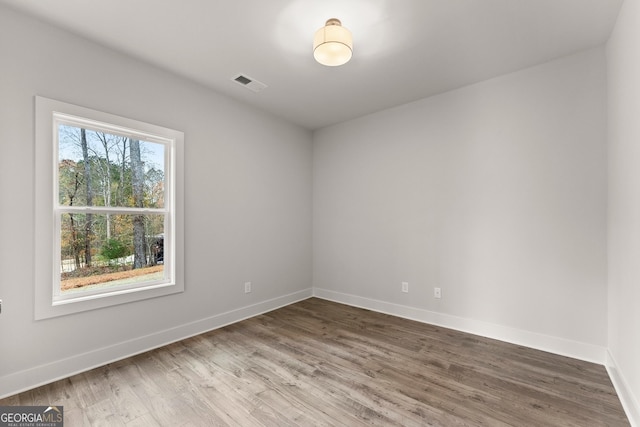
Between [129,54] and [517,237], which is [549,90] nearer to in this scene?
[517,237]

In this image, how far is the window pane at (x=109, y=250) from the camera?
235cm

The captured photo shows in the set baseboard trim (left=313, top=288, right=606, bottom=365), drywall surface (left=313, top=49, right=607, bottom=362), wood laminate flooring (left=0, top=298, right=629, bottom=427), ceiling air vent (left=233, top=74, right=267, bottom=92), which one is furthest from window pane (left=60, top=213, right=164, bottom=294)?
baseboard trim (left=313, top=288, right=606, bottom=365)

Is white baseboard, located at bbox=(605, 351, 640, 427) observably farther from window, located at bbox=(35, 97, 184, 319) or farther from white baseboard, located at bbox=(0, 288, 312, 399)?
window, located at bbox=(35, 97, 184, 319)

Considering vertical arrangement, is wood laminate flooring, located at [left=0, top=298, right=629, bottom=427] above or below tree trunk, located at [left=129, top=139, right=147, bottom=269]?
below

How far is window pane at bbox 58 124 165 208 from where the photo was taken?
2.34 meters

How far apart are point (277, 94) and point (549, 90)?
2768mm

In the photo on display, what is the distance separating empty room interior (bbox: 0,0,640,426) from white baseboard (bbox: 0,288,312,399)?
0.02 metres

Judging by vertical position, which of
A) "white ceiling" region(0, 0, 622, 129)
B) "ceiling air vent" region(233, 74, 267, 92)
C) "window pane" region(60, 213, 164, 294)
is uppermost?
"white ceiling" region(0, 0, 622, 129)

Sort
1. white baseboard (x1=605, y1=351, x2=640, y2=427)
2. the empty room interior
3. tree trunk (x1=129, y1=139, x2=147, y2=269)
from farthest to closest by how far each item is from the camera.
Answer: tree trunk (x1=129, y1=139, x2=147, y2=269), the empty room interior, white baseboard (x1=605, y1=351, x2=640, y2=427)

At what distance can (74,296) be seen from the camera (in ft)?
7.71

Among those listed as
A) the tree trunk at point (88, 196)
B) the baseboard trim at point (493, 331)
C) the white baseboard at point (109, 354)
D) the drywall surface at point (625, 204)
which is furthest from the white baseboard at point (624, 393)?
the tree trunk at point (88, 196)

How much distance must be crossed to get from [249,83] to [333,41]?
143 centimetres

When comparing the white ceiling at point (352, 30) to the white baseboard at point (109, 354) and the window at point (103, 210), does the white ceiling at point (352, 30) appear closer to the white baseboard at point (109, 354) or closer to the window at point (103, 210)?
the window at point (103, 210)

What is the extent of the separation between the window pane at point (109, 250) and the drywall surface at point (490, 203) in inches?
97.2
